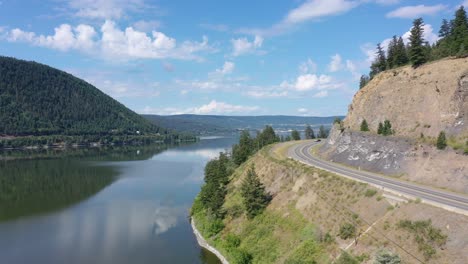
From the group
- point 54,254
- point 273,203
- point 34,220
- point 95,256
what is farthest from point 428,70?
point 34,220

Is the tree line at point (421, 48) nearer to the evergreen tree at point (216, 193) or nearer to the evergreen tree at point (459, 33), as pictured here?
the evergreen tree at point (459, 33)

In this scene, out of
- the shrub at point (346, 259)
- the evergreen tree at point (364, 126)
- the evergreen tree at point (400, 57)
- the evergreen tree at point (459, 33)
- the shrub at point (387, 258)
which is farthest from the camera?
the evergreen tree at point (400, 57)

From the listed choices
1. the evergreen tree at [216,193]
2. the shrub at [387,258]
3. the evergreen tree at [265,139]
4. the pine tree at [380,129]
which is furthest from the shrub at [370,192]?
the evergreen tree at [265,139]

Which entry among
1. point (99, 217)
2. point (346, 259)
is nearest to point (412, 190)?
point (346, 259)

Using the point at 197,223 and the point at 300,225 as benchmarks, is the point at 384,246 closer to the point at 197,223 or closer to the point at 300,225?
the point at 300,225

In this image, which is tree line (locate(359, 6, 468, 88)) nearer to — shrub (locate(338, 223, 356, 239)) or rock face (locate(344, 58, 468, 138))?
rock face (locate(344, 58, 468, 138))

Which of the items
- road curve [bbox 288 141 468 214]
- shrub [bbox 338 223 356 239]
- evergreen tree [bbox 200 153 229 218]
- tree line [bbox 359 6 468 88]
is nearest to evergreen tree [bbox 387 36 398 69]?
tree line [bbox 359 6 468 88]
